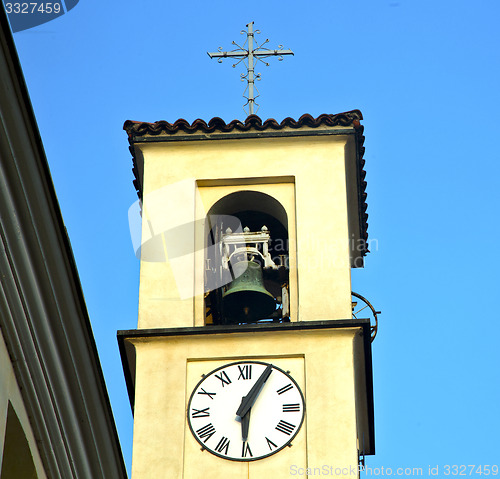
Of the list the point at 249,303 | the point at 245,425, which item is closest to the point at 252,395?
the point at 245,425

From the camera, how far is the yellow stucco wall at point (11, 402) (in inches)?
290

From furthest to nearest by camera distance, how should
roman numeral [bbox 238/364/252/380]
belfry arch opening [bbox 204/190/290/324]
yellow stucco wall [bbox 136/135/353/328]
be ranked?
belfry arch opening [bbox 204/190/290/324]
yellow stucco wall [bbox 136/135/353/328]
roman numeral [bbox 238/364/252/380]

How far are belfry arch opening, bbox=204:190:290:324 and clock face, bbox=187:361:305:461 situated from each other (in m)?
0.94

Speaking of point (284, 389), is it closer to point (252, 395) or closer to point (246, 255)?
point (252, 395)

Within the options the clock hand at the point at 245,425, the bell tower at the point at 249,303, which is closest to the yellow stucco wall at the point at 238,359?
the bell tower at the point at 249,303

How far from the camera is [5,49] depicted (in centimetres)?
738

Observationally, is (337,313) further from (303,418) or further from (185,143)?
(185,143)

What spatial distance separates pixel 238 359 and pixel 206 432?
84 cm

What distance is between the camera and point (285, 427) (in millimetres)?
13977

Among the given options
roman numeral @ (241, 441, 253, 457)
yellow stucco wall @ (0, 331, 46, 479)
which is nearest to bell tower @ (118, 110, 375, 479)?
roman numeral @ (241, 441, 253, 457)

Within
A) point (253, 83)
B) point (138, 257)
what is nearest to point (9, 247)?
point (138, 257)

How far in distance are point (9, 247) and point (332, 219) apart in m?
8.24

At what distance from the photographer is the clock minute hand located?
1405 cm

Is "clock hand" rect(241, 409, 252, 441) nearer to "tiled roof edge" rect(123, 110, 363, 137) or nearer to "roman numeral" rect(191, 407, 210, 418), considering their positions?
"roman numeral" rect(191, 407, 210, 418)
